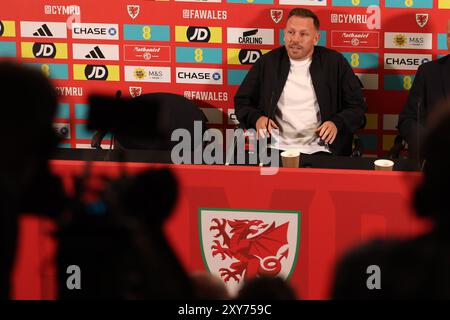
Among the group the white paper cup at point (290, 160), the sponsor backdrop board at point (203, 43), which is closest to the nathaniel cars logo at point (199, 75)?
the sponsor backdrop board at point (203, 43)

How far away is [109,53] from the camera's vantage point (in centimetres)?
559

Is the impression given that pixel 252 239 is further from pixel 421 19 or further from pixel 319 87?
pixel 421 19

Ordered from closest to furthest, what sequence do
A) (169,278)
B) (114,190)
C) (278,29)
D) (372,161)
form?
(169,278) < (114,190) < (372,161) < (278,29)

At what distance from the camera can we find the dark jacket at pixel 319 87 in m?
4.93

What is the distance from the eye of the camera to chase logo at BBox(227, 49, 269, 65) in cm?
544

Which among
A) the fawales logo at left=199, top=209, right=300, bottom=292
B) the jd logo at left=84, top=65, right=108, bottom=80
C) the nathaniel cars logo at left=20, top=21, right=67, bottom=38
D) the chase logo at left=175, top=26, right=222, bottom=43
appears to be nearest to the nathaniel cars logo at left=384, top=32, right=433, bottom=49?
the chase logo at left=175, top=26, right=222, bottom=43

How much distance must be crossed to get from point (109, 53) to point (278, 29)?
48.7 inches

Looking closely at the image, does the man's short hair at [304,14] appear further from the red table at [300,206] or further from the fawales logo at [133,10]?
the red table at [300,206]

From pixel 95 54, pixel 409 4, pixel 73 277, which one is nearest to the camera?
pixel 73 277

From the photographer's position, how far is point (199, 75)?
556cm

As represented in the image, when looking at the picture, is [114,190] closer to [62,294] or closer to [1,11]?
[62,294]

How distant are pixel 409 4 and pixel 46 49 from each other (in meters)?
2.60

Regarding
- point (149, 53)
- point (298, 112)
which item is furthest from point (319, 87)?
point (149, 53)

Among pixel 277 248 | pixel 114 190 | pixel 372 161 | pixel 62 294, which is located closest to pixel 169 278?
pixel 114 190
